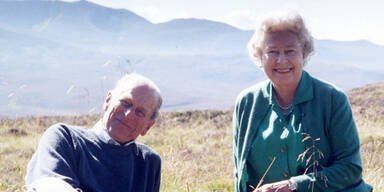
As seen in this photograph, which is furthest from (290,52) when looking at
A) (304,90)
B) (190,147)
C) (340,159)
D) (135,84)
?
(190,147)

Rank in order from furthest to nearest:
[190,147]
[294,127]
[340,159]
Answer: [190,147] < [294,127] < [340,159]

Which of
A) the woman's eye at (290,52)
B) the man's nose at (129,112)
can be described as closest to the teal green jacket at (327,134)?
the woman's eye at (290,52)

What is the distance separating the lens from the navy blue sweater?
2334mm

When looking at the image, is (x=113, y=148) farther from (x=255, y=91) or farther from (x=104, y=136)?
(x=255, y=91)

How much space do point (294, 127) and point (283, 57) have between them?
0.51m

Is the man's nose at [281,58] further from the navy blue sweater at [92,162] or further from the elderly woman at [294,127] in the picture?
the navy blue sweater at [92,162]

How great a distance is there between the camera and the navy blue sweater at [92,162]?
2.33m

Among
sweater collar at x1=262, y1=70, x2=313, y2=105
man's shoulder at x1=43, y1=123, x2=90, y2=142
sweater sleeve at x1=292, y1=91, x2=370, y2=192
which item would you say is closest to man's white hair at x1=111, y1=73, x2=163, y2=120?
man's shoulder at x1=43, y1=123, x2=90, y2=142

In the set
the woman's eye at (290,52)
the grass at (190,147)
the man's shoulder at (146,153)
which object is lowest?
the grass at (190,147)

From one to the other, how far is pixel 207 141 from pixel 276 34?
700 cm

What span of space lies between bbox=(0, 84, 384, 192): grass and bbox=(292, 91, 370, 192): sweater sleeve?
0.90m

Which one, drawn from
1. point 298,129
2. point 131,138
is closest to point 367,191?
point 298,129

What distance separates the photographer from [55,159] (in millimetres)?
2324

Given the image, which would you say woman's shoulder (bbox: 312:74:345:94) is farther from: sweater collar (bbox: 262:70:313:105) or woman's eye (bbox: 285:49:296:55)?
woman's eye (bbox: 285:49:296:55)
